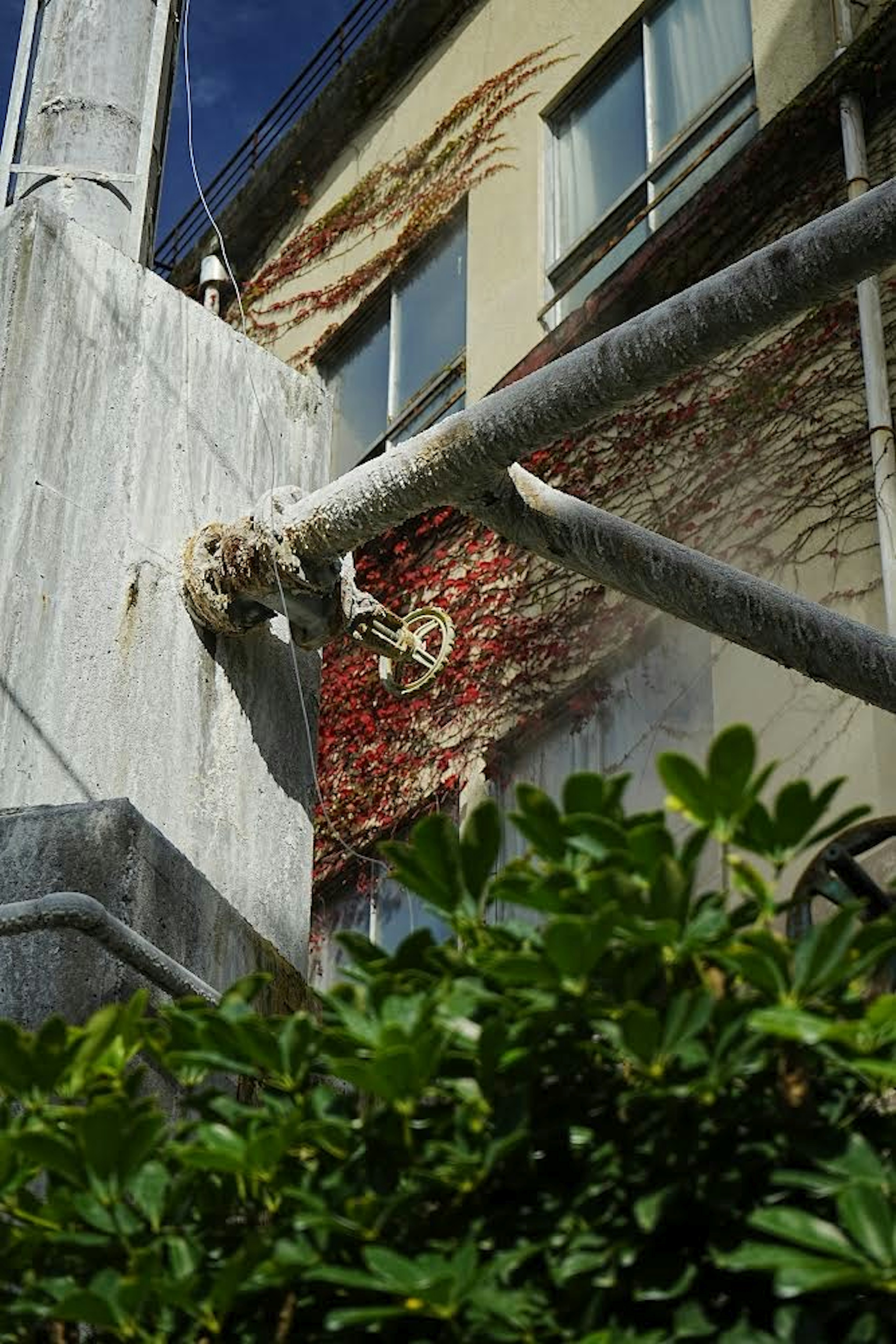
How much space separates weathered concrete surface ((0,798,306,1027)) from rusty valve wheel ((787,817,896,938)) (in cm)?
94

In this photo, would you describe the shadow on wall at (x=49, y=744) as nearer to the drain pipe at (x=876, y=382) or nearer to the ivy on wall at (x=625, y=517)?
the ivy on wall at (x=625, y=517)

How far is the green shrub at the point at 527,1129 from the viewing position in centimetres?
124

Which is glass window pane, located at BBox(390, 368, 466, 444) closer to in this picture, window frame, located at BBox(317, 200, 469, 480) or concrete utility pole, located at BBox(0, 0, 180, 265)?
window frame, located at BBox(317, 200, 469, 480)

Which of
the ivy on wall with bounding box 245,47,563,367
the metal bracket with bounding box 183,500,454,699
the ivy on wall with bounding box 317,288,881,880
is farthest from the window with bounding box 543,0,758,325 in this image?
the metal bracket with bounding box 183,500,454,699

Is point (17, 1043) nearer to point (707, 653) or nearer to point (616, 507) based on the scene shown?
point (707, 653)

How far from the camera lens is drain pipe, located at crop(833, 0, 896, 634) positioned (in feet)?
20.3

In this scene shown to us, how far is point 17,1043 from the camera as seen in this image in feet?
4.64

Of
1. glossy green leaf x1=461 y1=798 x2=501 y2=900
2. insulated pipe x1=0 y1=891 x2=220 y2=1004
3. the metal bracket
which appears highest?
the metal bracket

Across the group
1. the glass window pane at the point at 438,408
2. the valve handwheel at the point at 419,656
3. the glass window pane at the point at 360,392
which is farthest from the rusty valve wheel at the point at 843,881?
the glass window pane at the point at 360,392

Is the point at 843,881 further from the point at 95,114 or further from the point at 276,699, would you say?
the point at 95,114

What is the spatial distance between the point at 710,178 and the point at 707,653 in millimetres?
2235

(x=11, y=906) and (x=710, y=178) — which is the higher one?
(x=710, y=178)

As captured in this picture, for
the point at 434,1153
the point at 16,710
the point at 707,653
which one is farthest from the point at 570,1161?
the point at 707,653

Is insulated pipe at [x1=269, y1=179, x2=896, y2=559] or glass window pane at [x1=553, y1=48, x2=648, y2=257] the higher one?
glass window pane at [x1=553, y1=48, x2=648, y2=257]
